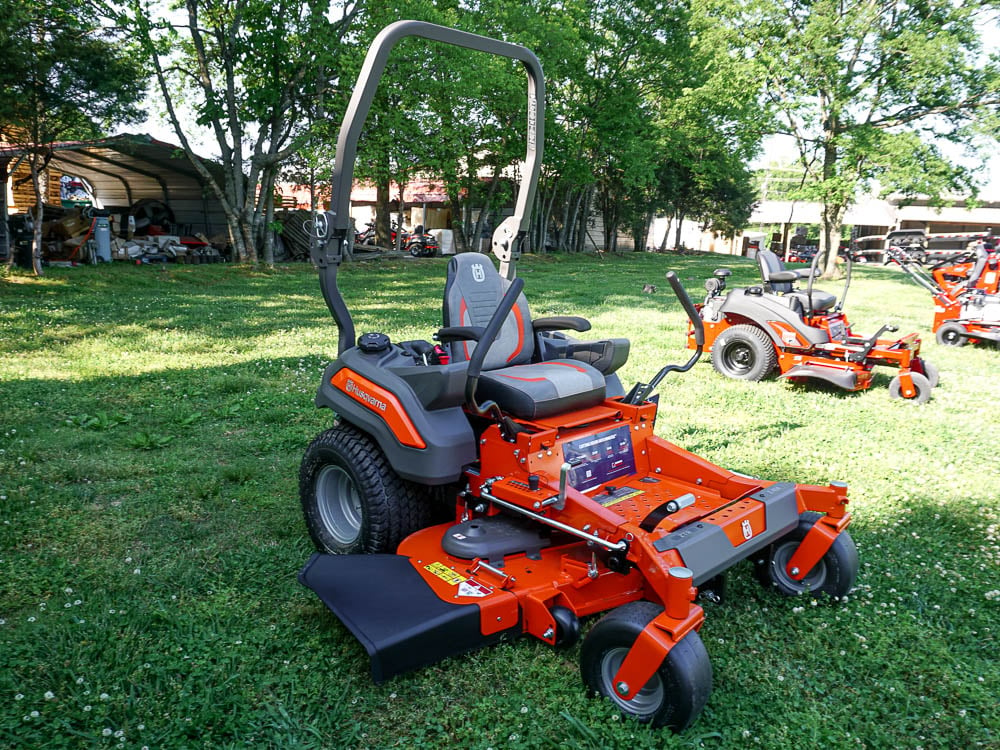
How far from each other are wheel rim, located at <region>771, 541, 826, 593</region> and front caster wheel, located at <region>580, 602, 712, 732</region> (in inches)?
42.9

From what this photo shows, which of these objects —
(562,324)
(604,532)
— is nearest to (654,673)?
(604,532)

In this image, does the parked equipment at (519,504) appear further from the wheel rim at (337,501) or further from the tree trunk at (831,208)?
the tree trunk at (831,208)

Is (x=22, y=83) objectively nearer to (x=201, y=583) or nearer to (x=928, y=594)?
(x=201, y=583)

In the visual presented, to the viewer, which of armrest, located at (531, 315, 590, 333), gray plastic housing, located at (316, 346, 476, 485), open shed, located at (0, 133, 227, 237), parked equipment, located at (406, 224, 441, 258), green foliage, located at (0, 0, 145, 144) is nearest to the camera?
gray plastic housing, located at (316, 346, 476, 485)

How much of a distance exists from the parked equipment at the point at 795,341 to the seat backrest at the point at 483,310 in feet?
13.6

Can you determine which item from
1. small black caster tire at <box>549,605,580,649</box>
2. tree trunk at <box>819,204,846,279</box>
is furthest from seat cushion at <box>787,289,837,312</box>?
tree trunk at <box>819,204,846,279</box>

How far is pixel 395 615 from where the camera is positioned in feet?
8.61

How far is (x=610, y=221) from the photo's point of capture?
34969 millimetres

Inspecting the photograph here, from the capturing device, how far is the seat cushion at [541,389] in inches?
125

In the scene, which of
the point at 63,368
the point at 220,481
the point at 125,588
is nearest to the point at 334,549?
the point at 125,588

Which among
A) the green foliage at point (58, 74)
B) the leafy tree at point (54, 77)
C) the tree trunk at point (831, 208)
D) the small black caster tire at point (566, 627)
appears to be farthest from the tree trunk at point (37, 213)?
Answer: the tree trunk at point (831, 208)

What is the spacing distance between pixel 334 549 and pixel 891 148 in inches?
815

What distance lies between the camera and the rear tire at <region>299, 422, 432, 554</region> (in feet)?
11.0

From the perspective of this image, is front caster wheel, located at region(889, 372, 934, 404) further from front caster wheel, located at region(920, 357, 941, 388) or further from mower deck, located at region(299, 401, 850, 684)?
mower deck, located at region(299, 401, 850, 684)
